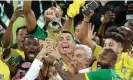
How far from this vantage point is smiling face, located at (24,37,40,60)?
5441mm

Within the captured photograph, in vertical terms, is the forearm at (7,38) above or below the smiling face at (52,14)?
below

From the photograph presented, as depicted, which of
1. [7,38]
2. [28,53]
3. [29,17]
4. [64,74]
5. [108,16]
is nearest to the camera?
[64,74]

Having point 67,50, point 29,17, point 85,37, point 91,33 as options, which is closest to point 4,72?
point 67,50

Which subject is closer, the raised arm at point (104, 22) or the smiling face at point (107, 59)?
the smiling face at point (107, 59)

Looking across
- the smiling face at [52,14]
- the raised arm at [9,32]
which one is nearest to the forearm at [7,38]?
the raised arm at [9,32]

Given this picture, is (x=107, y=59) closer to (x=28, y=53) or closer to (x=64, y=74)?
(x=64, y=74)

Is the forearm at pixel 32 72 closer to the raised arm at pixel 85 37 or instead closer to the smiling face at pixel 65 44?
the smiling face at pixel 65 44

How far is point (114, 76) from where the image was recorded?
4.64 meters

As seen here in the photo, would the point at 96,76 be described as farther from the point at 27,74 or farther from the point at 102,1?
the point at 102,1

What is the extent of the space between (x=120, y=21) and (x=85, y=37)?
1114mm

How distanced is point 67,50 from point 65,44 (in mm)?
72

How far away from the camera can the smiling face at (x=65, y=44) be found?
5688mm

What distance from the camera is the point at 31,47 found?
5473mm

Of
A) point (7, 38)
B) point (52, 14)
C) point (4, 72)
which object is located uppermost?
point (52, 14)
